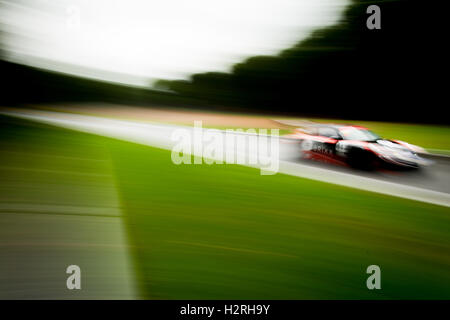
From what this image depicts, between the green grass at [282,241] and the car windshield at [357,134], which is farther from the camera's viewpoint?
the car windshield at [357,134]

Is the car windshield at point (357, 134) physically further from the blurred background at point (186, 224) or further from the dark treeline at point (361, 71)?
the dark treeline at point (361, 71)

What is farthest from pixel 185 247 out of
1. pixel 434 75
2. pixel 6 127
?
pixel 434 75

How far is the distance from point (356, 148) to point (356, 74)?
9328 mm

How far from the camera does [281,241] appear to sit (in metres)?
3.62

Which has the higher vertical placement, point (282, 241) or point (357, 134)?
point (357, 134)

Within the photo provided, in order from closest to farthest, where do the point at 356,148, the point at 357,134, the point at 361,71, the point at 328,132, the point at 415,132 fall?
the point at 356,148 → the point at 357,134 → the point at 328,132 → the point at 415,132 → the point at 361,71

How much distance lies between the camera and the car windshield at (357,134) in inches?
258

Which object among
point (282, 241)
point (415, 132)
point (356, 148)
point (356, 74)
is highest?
point (356, 74)

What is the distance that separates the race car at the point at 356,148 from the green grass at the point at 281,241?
1.22 m

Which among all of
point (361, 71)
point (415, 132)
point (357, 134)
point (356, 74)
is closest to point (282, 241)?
point (357, 134)

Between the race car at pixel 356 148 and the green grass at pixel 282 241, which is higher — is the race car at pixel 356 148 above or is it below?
above

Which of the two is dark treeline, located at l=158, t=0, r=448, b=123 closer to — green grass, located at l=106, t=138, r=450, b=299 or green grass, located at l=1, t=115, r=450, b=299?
green grass, located at l=106, t=138, r=450, b=299

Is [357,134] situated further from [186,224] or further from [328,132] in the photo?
[186,224]

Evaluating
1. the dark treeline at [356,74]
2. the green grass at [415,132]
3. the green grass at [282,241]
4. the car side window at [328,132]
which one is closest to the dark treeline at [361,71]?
the dark treeline at [356,74]
